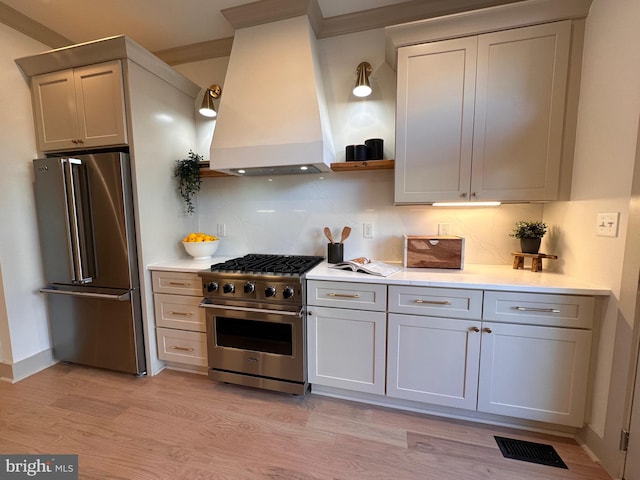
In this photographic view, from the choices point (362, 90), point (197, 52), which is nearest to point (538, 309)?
point (362, 90)

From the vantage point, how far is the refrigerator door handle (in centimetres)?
199

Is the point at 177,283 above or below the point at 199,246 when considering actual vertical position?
below

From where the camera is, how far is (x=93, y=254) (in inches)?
83.9

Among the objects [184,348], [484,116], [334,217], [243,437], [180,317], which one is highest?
[484,116]

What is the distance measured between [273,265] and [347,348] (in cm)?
82

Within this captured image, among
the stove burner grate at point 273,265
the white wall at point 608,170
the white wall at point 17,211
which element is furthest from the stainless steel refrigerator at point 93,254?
the white wall at point 608,170

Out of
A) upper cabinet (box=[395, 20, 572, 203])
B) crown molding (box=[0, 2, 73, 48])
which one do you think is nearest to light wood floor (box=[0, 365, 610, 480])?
upper cabinet (box=[395, 20, 572, 203])

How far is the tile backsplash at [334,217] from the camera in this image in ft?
6.94

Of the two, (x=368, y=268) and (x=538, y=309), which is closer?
(x=538, y=309)

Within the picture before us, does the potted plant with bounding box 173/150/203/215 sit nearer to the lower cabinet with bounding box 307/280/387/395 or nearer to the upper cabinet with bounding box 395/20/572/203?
the lower cabinet with bounding box 307/280/387/395

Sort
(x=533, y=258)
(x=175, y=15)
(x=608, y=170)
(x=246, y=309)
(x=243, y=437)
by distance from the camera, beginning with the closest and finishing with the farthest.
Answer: (x=608, y=170)
(x=243, y=437)
(x=533, y=258)
(x=246, y=309)
(x=175, y=15)

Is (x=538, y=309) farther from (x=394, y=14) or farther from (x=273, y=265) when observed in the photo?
(x=394, y=14)

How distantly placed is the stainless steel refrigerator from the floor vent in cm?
268

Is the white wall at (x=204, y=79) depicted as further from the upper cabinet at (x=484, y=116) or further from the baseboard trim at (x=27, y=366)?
the baseboard trim at (x=27, y=366)
